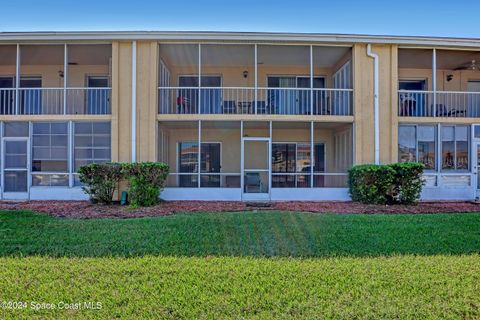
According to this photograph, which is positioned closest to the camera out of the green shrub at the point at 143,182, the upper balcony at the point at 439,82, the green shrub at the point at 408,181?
the green shrub at the point at 143,182

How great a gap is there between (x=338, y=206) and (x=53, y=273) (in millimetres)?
8000

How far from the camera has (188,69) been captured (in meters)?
15.6

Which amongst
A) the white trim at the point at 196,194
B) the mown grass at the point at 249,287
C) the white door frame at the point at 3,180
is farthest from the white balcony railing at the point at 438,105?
the white door frame at the point at 3,180

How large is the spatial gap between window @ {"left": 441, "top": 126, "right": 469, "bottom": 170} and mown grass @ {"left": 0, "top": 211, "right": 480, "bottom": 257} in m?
5.02

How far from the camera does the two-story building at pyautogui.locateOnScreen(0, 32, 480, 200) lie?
12.5 m

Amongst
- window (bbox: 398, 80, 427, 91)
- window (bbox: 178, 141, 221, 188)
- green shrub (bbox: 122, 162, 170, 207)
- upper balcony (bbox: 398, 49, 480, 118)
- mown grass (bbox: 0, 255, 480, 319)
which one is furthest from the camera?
window (bbox: 398, 80, 427, 91)

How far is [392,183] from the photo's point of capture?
36.6ft

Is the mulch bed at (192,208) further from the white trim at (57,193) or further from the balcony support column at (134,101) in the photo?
the balcony support column at (134,101)

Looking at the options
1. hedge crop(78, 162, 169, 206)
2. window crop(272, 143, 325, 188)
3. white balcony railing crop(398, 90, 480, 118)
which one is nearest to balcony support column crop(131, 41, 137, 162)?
hedge crop(78, 162, 169, 206)

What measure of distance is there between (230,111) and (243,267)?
10183mm

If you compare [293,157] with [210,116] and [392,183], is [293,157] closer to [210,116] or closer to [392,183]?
Result: [210,116]

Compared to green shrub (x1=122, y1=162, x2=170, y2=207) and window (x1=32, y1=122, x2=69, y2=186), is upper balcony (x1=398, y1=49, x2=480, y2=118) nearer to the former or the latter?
green shrub (x1=122, y1=162, x2=170, y2=207)

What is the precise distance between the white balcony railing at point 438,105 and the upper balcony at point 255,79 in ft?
8.19

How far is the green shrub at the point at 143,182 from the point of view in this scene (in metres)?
10.7
